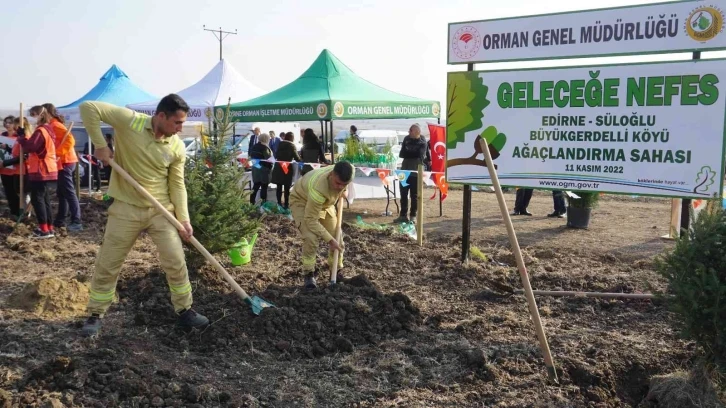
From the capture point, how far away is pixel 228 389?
4.34 meters

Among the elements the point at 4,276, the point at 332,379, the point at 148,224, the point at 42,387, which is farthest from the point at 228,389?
the point at 4,276

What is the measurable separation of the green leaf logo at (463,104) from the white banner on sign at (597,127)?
0.01 meters

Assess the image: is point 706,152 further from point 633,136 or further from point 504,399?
point 504,399

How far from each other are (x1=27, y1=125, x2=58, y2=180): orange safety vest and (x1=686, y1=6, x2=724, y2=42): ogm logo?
8570 mm

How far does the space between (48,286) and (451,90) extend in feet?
17.1

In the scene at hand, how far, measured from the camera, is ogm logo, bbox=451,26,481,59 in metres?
8.26

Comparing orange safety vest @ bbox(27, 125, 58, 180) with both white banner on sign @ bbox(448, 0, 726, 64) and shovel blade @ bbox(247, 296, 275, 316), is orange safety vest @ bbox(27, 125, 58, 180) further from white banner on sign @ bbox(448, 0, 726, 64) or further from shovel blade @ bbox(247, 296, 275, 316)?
white banner on sign @ bbox(448, 0, 726, 64)

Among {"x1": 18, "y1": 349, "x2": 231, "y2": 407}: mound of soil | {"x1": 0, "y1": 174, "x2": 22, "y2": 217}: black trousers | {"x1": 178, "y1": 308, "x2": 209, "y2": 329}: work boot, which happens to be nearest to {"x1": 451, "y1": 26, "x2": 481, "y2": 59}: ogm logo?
{"x1": 178, "y1": 308, "x2": 209, "y2": 329}: work boot

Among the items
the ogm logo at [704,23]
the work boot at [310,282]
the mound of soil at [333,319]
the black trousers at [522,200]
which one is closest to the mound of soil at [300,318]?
the mound of soil at [333,319]

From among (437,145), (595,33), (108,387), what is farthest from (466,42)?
(108,387)

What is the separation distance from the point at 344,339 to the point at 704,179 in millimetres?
4241

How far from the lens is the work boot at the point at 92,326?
17.3 ft

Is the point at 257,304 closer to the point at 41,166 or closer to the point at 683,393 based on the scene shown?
the point at 683,393

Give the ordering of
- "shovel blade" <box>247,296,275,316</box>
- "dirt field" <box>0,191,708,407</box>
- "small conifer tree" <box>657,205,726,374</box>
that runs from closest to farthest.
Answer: "small conifer tree" <box>657,205,726,374</box> → "dirt field" <box>0,191,708,407</box> → "shovel blade" <box>247,296,275,316</box>
